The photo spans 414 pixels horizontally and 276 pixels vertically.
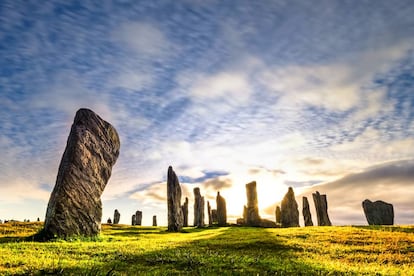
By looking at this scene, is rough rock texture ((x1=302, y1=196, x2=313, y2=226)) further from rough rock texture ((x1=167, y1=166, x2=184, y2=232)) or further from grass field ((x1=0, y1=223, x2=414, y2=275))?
grass field ((x1=0, y1=223, x2=414, y2=275))

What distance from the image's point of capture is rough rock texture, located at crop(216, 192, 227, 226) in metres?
58.7

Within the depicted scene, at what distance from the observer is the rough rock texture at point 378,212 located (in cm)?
4928

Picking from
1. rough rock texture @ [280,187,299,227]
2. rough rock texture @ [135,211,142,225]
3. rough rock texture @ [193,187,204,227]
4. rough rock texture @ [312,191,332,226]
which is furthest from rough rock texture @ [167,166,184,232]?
rough rock texture @ [135,211,142,225]

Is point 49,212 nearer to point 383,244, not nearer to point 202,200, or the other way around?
point 383,244

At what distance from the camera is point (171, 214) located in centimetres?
4488

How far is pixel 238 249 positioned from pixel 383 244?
33.9 ft

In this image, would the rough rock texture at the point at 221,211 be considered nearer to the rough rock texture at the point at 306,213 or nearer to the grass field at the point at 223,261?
the rough rock texture at the point at 306,213

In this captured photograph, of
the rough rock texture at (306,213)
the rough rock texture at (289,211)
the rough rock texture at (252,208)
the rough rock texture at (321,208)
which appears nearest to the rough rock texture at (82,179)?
the rough rock texture at (252,208)

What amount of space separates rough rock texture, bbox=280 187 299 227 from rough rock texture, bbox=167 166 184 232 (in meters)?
16.7

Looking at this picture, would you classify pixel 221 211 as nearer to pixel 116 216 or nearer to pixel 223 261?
pixel 116 216

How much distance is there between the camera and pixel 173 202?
4503 centimetres

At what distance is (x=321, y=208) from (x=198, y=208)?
68.6 ft

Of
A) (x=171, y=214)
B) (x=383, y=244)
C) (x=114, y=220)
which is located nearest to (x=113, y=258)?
(x=383, y=244)

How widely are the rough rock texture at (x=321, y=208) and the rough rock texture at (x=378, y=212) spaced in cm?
579
